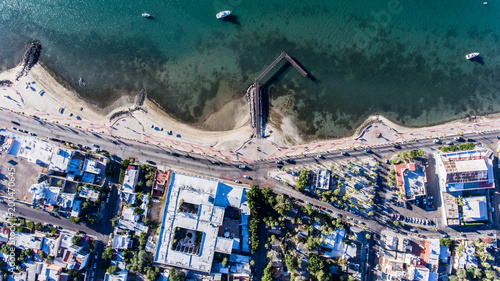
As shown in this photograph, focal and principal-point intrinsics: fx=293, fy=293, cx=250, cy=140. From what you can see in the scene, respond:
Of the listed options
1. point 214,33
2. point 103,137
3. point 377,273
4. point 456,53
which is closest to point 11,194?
point 103,137

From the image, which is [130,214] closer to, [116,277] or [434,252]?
[116,277]

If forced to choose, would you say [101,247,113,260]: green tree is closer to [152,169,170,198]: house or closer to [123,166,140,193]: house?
[123,166,140,193]: house

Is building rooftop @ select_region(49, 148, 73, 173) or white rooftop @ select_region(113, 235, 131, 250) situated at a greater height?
building rooftop @ select_region(49, 148, 73, 173)

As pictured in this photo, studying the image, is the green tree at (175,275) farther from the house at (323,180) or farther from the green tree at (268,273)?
the house at (323,180)

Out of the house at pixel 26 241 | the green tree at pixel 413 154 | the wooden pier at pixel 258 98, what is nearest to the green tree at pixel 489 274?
the green tree at pixel 413 154

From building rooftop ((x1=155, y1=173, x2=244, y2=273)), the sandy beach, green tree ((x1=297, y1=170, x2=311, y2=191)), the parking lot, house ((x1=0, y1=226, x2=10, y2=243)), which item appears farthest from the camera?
the sandy beach

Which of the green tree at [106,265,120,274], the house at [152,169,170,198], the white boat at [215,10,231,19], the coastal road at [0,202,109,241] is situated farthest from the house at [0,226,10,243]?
the white boat at [215,10,231,19]

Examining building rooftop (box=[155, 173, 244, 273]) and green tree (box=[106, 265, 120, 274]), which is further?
green tree (box=[106, 265, 120, 274])

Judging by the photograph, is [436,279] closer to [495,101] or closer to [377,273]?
[377,273]
